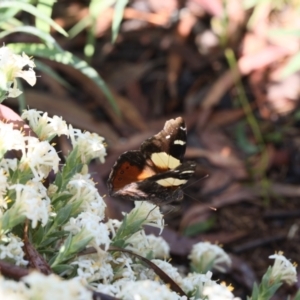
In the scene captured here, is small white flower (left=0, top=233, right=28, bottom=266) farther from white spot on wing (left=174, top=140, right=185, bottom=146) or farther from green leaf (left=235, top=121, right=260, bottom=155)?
green leaf (left=235, top=121, right=260, bottom=155)

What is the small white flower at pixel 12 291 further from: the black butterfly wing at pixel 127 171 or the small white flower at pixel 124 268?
the black butterfly wing at pixel 127 171

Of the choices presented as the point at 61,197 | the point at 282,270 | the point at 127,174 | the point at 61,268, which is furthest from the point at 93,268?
the point at 282,270

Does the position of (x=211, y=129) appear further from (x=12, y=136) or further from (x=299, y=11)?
(x=12, y=136)

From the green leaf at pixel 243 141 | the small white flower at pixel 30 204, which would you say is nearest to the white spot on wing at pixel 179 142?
the small white flower at pixel 30 204

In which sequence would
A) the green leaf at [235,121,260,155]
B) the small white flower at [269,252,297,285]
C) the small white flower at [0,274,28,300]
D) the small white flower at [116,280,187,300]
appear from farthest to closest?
the green leaf at [235,121,260,155] < the small white flower at [269,252,297,285] < the small white flower at [116,280,187,300] < the small white flower at [0,274,28,300]

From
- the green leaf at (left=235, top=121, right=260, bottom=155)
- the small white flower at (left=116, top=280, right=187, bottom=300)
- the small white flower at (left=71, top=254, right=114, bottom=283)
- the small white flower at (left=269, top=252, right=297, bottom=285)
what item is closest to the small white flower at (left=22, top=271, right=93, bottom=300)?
the small white flower at (left=116, top=280, right=187, bottom=300)

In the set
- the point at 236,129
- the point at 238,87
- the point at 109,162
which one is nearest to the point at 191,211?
the point at 109,162
